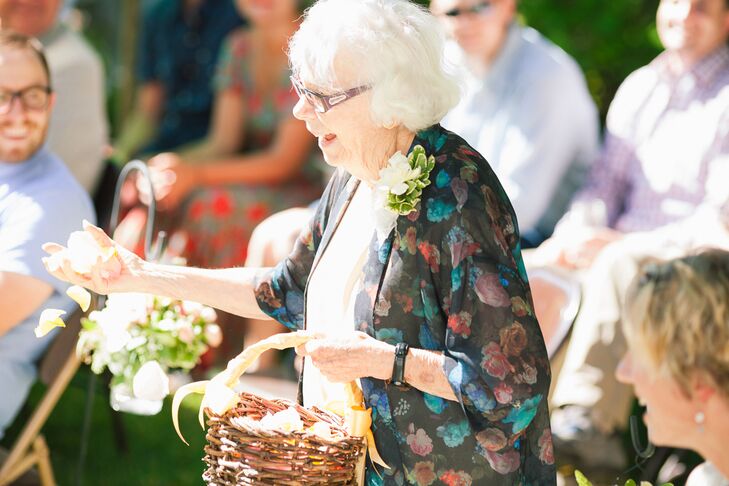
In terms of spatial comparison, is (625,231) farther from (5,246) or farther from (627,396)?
(5,246)

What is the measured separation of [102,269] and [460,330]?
0.90 metres

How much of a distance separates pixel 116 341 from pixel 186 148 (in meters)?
3.08

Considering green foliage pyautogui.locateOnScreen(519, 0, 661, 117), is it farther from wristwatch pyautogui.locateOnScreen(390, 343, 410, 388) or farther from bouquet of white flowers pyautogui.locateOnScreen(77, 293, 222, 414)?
wristwatch pyautogui.locateOnScreen(390, 343, 410, 388)

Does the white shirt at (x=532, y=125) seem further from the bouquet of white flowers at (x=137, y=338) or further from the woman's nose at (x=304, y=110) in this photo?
the woman's nose at (x=304, y=110)

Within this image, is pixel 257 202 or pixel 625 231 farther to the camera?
pixel 257 202

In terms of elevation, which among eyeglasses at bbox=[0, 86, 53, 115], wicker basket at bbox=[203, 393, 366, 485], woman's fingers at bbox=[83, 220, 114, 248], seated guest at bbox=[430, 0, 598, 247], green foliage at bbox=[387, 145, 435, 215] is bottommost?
seated guest at bbox=[430, 0, 598, 247]

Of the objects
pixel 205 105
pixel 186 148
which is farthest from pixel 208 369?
pixel 205 105

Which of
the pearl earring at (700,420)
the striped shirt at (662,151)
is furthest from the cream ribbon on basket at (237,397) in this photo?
the striped shirt at (662,151)

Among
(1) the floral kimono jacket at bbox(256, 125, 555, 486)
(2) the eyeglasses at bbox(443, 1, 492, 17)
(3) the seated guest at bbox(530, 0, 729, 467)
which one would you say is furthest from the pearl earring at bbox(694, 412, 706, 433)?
(2) the eyeglasses at bbox(443, 1, 492, 17)

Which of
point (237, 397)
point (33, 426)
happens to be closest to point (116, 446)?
point (33, 426)

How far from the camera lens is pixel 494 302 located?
89.0 inches

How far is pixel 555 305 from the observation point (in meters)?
3.60

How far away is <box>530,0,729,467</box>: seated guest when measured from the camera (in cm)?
413

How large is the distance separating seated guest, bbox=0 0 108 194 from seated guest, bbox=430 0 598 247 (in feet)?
5.05
